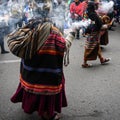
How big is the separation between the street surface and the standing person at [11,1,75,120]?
1.36ft

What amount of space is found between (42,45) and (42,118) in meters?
1.06

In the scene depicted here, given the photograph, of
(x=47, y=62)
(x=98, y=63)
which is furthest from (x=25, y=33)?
(x=98, y=63)

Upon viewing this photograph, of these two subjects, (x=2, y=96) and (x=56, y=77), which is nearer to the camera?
(x=56, y=77)

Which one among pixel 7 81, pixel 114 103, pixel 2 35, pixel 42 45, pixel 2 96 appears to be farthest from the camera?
pixel 2 35

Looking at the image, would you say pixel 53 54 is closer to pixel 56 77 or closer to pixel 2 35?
pixel 56 77

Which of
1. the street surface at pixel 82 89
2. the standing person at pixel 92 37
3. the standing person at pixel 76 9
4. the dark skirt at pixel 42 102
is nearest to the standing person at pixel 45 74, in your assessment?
the dark skirt at pixel 42 102

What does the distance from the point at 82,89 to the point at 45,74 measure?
1.61 m

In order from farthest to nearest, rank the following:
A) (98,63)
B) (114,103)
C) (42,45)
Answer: (98,63) → (114,103) → (42,45)

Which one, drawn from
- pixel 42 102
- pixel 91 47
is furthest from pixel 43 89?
pixel 91 47

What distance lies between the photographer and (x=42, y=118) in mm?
4012

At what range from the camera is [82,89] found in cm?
514

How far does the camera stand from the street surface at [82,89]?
13.9 ft

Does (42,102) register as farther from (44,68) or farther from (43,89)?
(44,68)

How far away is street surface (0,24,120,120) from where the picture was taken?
4.25 metres
